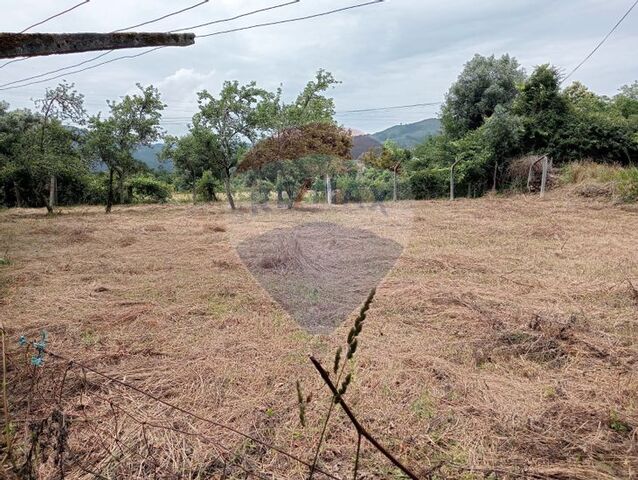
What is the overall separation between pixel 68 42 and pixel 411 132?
697 inches

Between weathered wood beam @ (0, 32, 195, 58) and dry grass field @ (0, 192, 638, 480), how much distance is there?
5.32 feet

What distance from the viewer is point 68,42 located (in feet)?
6.75

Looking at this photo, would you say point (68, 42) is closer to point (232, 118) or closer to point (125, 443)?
point (125, 443)

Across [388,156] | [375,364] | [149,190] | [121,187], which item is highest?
[388,156]

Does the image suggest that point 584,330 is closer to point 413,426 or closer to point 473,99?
point 413,426

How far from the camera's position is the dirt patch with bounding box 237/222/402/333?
3240 millimetres

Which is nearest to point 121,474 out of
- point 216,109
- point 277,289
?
point 277,289

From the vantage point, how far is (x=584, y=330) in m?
2.55

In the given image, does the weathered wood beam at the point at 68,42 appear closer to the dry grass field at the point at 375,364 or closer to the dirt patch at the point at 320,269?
the dry grass field at the point at 375,364

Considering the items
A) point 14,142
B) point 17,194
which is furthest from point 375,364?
point 17,194

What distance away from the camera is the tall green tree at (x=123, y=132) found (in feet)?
37.8

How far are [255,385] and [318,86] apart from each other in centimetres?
1267

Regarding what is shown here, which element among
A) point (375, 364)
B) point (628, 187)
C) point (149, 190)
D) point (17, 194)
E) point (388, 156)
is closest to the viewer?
point (375, 364)

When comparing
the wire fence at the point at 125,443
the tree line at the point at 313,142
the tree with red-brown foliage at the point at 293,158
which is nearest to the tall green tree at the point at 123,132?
the tree line at the point at 313,142
